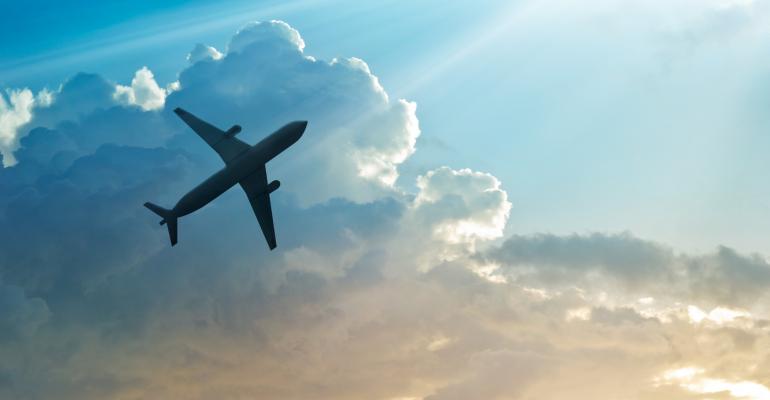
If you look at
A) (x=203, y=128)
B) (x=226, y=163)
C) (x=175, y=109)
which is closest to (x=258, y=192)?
(x=226, y=163)

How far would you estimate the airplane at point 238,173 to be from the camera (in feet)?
406

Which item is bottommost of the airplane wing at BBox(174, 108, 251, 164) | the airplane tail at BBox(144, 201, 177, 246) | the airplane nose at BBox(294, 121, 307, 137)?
the airplane tail at BBox(144, 201, 177, 246)

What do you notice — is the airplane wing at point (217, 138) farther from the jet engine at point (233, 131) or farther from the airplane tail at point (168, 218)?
the airplane tail at point (168, 218)

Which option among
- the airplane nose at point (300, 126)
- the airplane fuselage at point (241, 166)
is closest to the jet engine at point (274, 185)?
the airplane fuselage at point (241, 166)

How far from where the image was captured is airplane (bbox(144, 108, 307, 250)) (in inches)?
4877

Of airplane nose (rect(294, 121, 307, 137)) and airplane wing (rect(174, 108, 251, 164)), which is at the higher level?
airplane wing (rect(174, 108, 251, 164))

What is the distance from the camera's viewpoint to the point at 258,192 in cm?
13738

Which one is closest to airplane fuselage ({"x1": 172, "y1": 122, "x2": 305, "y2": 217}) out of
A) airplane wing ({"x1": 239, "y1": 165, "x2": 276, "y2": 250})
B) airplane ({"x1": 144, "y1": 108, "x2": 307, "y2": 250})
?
airplane ({"x1": 144, "y1": 108, "x2": 307, "y2": 250})

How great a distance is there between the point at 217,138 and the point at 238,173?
14.6 metres

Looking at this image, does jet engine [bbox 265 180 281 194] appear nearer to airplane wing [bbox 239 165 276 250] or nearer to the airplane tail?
airplane wing [bbox 239 165 276 250]

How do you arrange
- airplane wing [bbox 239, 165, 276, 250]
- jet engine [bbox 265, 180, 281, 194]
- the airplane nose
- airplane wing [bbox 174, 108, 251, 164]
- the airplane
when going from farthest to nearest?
airplane wing [bbox 239, 165, 276, 250]
jet engine [bbox 265, 180, 281, 194]
airplane wing [bbox 174, 108, 251, 164]
the airplane
the airplane nose

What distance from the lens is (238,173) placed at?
417 feet

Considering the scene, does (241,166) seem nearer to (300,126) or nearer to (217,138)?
(217,138)

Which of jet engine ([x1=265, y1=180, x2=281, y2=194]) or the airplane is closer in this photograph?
the airplane
